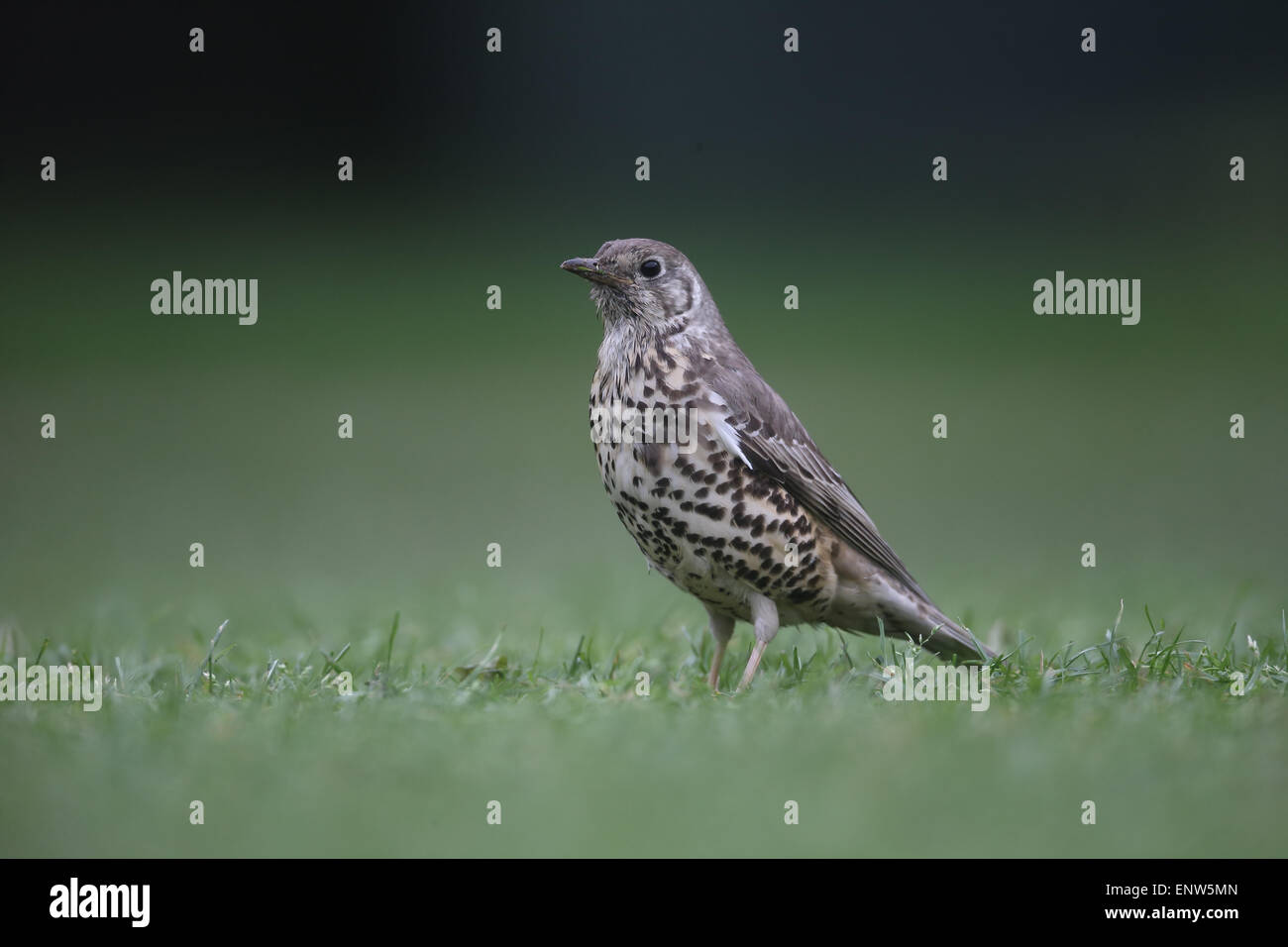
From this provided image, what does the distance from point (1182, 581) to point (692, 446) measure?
425 centimetres

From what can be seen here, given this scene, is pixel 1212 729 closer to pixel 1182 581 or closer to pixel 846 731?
pixel 846 731

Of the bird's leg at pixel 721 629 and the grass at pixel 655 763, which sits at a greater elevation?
the bird's leg at pixel 721 629

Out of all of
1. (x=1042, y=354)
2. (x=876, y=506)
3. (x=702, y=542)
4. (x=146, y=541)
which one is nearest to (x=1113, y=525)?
(x=876, y=506)

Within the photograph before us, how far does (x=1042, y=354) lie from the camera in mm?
15391

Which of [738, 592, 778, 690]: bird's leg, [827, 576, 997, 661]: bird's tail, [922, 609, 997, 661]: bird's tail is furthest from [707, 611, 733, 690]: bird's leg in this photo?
[922, 609, 997, 661]: bird's tail

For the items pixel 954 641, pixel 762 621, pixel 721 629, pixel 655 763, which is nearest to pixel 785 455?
pixel 762 621

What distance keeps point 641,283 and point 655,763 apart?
7.32ft

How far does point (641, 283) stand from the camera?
575cm

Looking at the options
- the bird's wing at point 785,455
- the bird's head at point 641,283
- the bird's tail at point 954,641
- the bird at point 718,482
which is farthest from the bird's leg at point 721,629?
the bird's head at point 641,283

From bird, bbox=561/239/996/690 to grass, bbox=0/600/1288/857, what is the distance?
0.41m

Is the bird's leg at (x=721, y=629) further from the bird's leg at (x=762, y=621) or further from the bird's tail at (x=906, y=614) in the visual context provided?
the bird's tail at (x=906, y=614)

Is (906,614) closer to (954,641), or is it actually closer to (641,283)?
(954,641)

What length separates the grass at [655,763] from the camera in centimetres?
385

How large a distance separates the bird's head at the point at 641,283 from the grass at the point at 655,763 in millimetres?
1479
